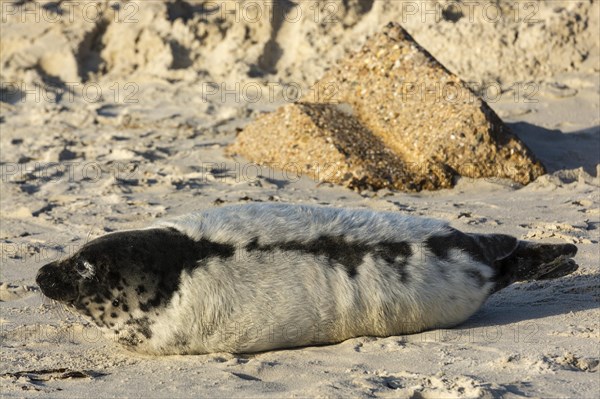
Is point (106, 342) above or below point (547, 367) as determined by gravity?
below

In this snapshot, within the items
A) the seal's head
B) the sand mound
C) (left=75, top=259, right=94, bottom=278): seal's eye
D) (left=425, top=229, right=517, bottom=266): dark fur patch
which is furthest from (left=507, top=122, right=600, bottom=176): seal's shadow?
(left=75, top=259, right=94, bottom=278): seal's eye

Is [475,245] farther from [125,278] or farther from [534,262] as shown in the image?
[125,278]

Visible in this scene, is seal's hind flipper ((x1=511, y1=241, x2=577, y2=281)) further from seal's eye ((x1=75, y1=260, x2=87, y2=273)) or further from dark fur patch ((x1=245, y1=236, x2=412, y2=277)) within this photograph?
seal's eye ((x1=75, y1=260, x2=87, y2=273))

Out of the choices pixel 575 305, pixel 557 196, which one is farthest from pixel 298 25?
pixel 575 305

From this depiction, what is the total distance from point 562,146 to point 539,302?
422cm

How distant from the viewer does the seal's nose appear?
15.7ft

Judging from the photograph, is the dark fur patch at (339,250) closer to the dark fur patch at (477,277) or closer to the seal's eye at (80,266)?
the dark fur patch at (477,277)

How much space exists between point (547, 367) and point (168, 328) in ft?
5.68

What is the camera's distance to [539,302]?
17.5 ft

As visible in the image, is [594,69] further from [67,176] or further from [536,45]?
[67,176]

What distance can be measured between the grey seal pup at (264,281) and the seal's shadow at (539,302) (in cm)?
25

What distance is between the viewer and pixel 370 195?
8031mm

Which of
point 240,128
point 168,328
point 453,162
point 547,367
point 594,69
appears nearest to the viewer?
point 547,367

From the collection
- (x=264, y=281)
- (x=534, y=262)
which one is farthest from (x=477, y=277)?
(x=264, y=281)
